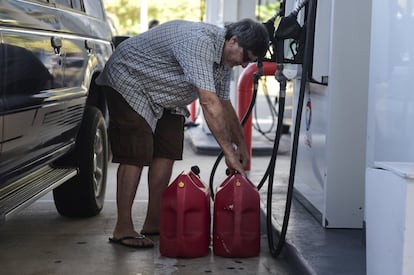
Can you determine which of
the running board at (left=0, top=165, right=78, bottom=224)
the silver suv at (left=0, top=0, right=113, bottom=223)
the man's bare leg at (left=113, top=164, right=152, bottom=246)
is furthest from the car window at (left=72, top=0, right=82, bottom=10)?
the man's bare leg at (left=113, top=164, right=152, bottom=246)

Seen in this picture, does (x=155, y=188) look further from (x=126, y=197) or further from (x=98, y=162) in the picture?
(x=98, y=162)

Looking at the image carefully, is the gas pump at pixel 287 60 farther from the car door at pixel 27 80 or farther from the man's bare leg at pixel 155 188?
the car door at pixel 27 80

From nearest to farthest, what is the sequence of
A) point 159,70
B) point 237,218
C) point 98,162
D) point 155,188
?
point 237,218 → point 159,70 → point 155,188 → point 98,162

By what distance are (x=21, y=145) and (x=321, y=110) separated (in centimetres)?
233

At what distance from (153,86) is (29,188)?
3.67 ft

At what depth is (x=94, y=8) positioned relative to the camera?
268 inches

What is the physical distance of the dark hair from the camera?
4.90m

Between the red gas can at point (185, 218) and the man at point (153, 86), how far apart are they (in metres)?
0.29

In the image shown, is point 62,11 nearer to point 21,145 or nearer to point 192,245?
point 21,145

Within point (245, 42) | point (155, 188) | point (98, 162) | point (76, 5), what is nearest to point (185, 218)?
point (155, 188)

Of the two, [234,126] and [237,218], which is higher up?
[234,126]

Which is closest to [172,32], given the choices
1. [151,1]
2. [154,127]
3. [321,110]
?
[154,127]

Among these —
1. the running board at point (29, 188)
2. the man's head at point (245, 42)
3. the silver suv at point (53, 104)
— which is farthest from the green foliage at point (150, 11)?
the man's head at point (245, 42)

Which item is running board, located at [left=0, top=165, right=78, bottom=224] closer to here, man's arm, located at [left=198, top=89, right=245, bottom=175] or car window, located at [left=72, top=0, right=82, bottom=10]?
man's arm, located at [left=198, top=89, right=245, bottom=175]
